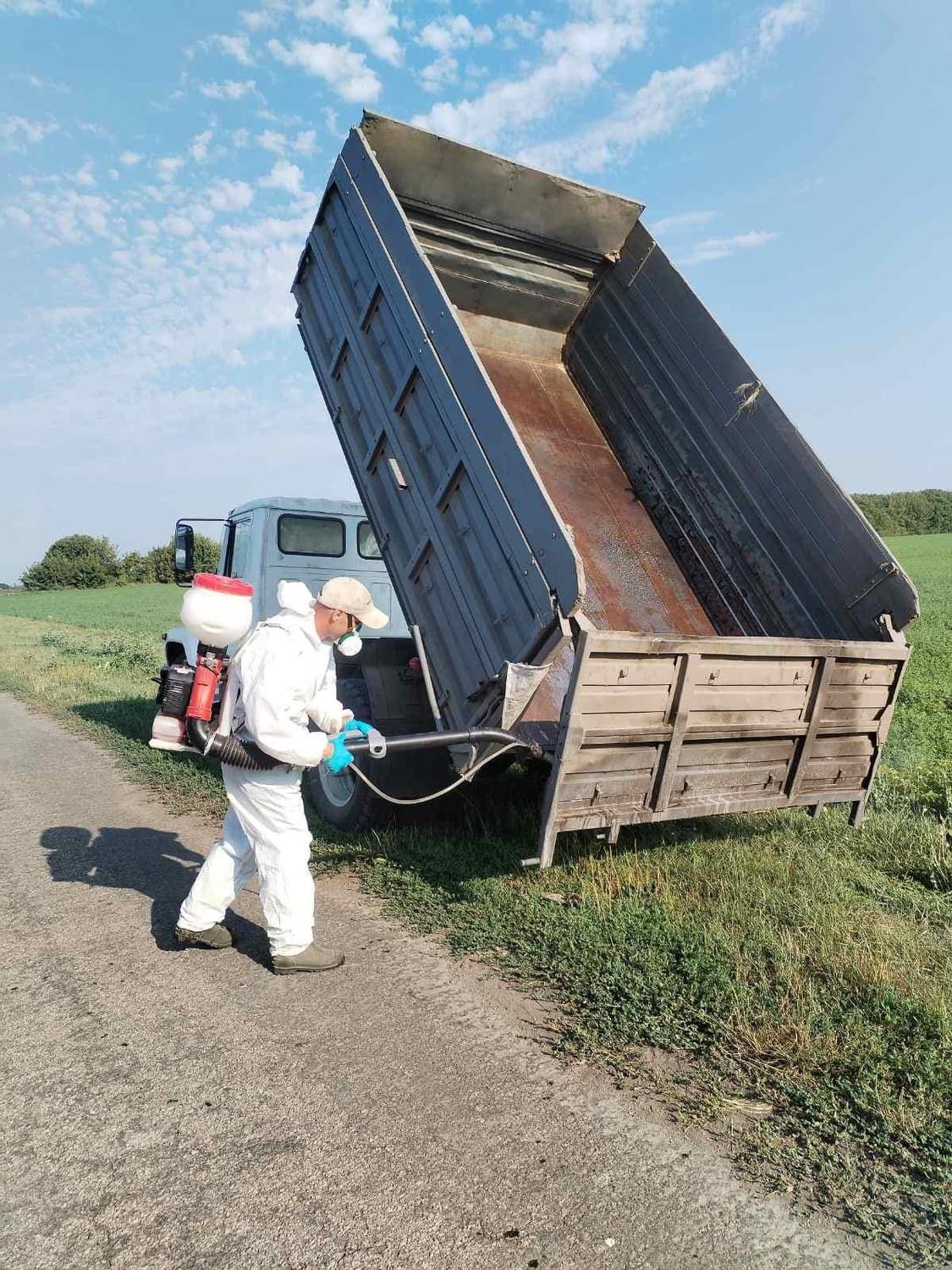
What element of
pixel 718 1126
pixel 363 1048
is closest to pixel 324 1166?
pixel 363 1048

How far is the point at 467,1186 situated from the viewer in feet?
7.89

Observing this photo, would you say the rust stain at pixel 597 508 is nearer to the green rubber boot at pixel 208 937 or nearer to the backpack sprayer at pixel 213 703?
the backpack sprayer at pixel 213 703

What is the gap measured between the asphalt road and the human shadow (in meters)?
0.06

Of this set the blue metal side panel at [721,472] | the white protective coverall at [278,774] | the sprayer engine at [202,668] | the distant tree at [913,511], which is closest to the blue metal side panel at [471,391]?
the white protective coverall at [278,774]

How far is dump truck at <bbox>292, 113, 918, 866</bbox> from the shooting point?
370 centimetres

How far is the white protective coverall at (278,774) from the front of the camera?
11.4 feet

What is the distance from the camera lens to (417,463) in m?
4.73

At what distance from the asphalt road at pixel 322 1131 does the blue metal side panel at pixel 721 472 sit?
9.35 feet

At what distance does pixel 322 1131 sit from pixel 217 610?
6.31 ft

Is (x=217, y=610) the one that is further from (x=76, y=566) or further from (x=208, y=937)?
(x=76, y=566)

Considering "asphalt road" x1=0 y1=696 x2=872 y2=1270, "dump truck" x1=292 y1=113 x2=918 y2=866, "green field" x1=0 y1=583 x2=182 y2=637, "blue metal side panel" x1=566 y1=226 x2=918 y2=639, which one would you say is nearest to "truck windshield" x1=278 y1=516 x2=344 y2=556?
"dump truck" x1=292 y1=113 x2=918 y2=866

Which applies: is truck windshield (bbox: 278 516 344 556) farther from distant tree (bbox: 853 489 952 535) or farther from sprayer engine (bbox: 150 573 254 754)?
distant tree (bbox: 853 489 952 535)

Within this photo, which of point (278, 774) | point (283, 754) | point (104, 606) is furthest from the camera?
point (104, 606)

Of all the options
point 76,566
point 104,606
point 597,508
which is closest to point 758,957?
point 597,508
